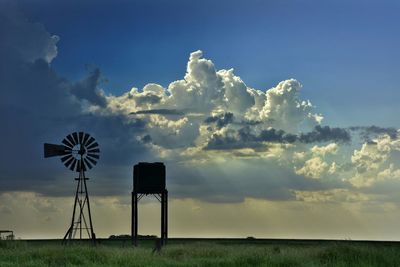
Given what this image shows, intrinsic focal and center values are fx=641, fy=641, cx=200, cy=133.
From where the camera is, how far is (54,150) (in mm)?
51906

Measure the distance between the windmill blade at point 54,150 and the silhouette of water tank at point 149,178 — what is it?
20.8 feet

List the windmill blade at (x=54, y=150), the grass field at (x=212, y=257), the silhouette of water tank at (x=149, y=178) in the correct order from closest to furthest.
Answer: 1. the grass field at (x=212, y=257)
2. the silhouette of water tank at (x=149, y=178)
3. the windmill blade at (x=54, y=150)

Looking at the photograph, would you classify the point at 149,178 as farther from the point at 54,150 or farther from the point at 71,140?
the point at 54,150

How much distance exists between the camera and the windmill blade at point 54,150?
170ft

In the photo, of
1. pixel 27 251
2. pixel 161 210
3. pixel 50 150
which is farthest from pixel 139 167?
pixel 27 251

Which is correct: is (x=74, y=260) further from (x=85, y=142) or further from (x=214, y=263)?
(x=85, y=142)

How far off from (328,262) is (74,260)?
1230cm

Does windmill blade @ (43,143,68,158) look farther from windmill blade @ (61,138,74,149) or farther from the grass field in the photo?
the grass field

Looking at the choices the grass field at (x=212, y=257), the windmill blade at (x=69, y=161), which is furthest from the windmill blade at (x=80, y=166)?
the grass field at (x=212, y=257)

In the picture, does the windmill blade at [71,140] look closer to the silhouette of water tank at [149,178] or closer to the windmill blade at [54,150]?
the windmill blade at [54,150]

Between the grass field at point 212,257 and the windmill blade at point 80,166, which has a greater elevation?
the windmill blade at point 80,166

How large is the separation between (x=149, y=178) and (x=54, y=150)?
26.8ft

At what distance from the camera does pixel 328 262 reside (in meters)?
30.6

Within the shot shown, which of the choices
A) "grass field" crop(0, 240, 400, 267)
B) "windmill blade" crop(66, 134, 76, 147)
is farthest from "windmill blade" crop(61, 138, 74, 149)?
"grass field" crop(0, 240, 400, 267)
